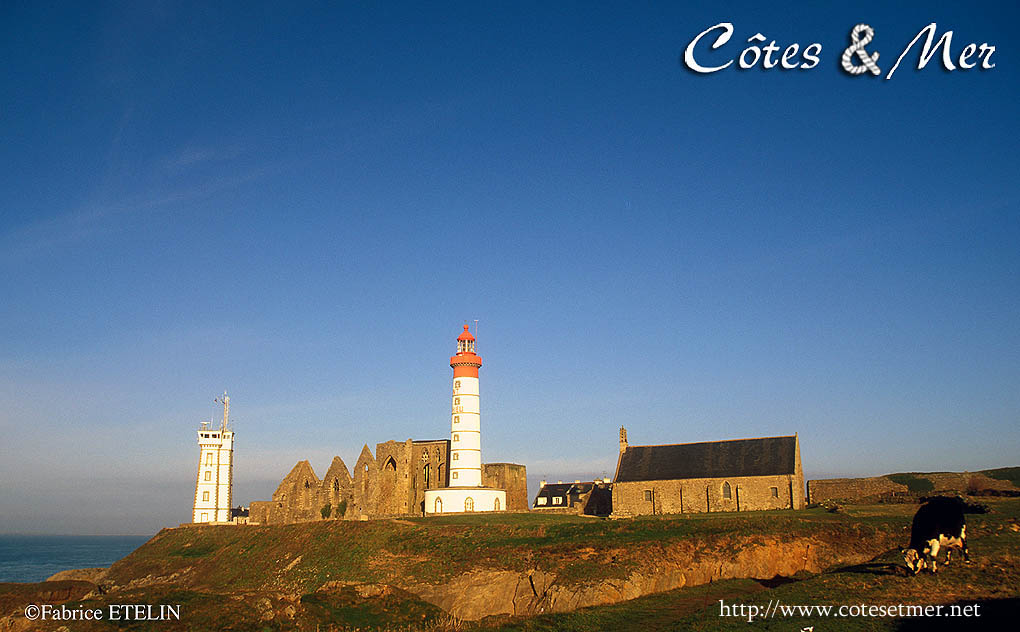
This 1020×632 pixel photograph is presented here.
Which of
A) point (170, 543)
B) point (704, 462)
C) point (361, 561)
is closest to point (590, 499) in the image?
point (704, 462)

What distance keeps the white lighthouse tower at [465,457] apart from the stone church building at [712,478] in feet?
31.8

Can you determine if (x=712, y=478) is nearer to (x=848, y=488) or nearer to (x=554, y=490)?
(x=848, y=488)

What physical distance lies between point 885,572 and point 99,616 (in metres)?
25.4

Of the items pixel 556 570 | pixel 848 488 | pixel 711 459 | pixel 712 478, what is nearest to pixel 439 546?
pixel 556 570

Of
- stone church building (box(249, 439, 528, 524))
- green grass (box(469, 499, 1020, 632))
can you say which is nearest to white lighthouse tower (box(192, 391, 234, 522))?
stone church building (box(249, 439, 528, 524))

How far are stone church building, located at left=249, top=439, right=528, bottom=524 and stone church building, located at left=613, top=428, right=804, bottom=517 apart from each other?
11.2 meters

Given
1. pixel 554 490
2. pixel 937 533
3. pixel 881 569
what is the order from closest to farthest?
pixel 937 533 < pixel 881 569 < pixel 554 490

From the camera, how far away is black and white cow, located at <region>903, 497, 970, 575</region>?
2055 centimetres

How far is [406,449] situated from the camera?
59188 mm

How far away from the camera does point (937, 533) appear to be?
2069cm

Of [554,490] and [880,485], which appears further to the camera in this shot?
[554,490]

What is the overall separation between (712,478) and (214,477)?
42.8 metres

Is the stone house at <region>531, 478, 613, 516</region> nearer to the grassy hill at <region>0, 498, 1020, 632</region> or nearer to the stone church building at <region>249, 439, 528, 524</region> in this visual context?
the stone church building at <region>249, 439, 528, 524</region>

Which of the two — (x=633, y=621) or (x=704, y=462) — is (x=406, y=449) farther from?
(x=633, y=621)
